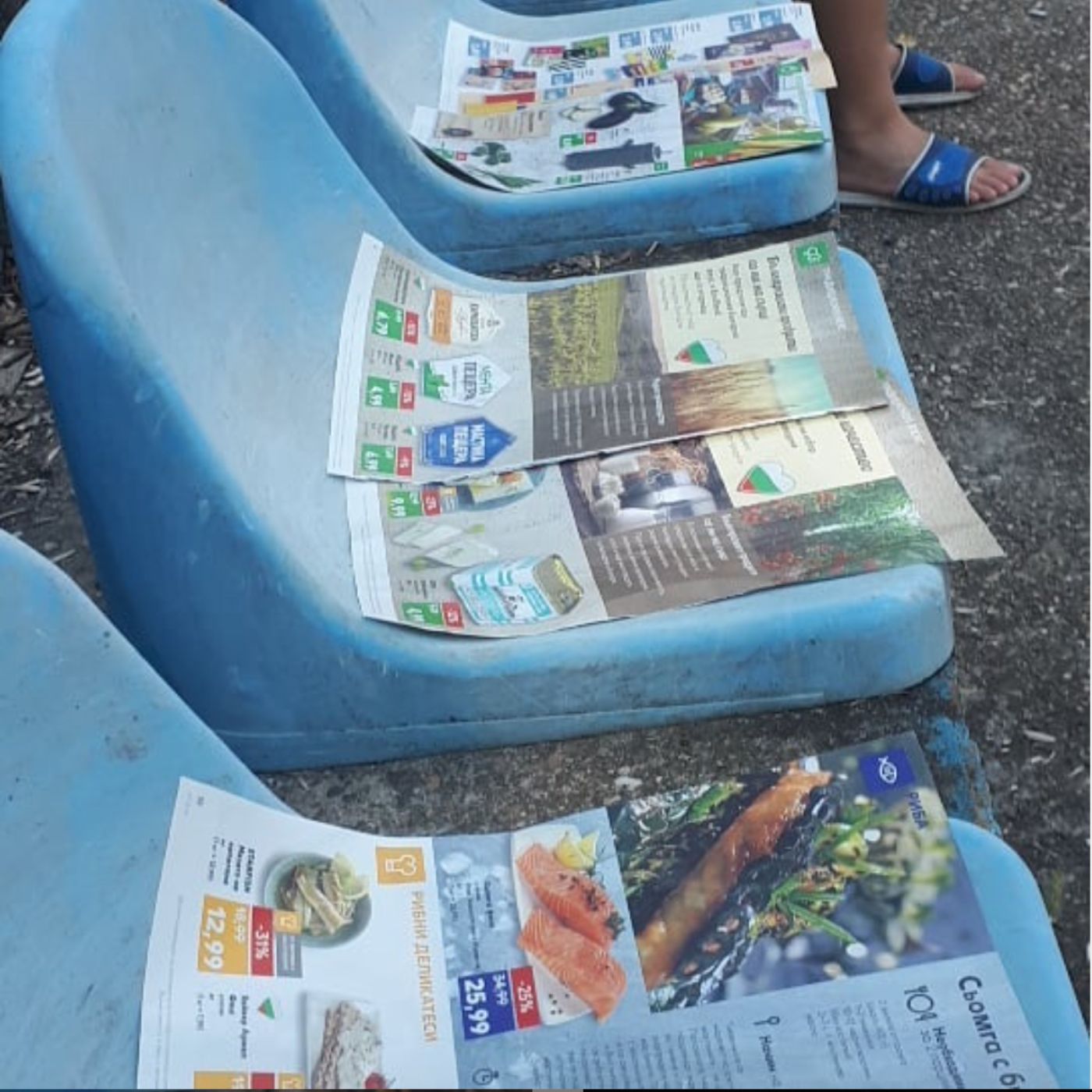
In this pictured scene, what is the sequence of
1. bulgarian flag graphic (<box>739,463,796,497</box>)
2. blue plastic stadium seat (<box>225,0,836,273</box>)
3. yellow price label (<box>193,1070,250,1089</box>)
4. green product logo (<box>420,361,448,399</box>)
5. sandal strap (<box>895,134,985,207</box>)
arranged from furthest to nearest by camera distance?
sandal strap (<box>895,134,985,207</box>)
blue plastic stadium seat (<box>225,0,836,273</box>)
green product logo (<box>420,361,448,399</box>)
bulgarian flag graphic (<box>739,463,796,497</box>)
yellow price label (<box>193,1070,250,1089</box>)

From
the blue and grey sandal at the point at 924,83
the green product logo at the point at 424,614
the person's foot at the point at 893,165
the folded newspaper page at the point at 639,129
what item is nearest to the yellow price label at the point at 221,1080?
the green product logo at the point at 424,614

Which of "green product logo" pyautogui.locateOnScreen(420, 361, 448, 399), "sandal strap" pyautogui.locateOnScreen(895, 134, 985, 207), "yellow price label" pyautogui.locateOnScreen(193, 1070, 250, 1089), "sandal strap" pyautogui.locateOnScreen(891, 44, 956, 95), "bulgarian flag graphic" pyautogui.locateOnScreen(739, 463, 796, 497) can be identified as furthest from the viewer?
"sandal strap" pyautogui.locateOnScreen(891, 44, 956, 95)

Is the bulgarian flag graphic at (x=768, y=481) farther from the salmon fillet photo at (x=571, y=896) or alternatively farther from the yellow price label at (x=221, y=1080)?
the yellow price label at (x=221, y=1080)

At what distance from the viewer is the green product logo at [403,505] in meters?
1.16

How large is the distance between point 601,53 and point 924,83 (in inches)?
33.6

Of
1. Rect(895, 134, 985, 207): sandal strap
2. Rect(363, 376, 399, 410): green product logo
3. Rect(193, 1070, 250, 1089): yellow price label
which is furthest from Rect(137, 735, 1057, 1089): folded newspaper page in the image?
Rect(895, 134, 985, 207): sandal strap

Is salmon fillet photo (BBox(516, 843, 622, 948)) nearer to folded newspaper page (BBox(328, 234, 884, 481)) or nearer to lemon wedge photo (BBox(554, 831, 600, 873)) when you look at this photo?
lemon wedge photo (BBox(554, 831, 600, 873))

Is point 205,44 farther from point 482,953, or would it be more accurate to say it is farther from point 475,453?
point 482,953

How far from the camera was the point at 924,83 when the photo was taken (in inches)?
94.7

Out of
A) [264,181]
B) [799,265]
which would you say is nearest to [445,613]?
[264,181]

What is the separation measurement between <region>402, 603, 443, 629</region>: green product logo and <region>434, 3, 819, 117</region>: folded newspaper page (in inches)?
30.2

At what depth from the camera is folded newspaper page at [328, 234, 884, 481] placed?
1.21m

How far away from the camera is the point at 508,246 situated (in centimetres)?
151

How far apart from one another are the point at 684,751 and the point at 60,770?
390 mm
